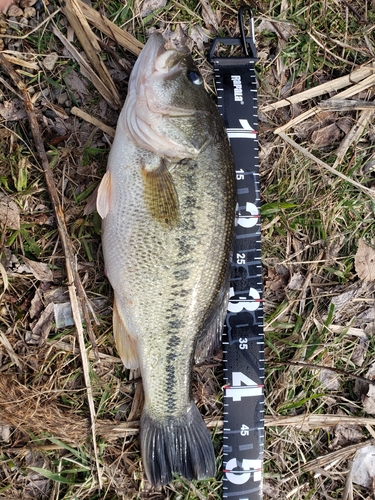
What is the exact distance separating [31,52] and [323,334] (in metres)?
2.74

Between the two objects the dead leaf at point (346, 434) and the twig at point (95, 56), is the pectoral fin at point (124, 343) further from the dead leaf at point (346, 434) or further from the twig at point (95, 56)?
the dead leaf at point (346, 434)

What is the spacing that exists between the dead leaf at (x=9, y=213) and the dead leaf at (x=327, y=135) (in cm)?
215

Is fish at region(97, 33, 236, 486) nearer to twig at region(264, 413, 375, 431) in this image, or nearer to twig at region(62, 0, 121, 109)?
twig at region(62, 0, 121, 109)

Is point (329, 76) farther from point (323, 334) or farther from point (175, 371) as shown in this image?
point (175, 371)

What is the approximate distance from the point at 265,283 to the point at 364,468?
1.50m

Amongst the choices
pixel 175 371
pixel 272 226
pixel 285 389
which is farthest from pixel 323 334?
pixel 175 371

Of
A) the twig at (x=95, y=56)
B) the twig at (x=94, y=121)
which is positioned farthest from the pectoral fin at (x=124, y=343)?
the twig at (x=95, y=56)

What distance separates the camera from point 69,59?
118 inches

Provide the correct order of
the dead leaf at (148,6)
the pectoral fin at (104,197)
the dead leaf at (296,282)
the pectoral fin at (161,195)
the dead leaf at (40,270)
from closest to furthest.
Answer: the pectoral fin at (161,195)
the pectoral fin at (104,197)
the dead leaf at (40,270)
the dead leaf at (148,6)
the dead leaf at (296,282)

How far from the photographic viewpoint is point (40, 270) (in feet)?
9.67

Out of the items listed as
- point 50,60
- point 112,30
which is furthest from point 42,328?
point 112,30

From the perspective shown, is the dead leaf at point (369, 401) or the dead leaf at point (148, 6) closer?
the dead leaf at point (148, 6)

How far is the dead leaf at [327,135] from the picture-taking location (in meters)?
3.38

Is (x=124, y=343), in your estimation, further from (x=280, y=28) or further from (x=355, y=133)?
(x=280, y=28)
